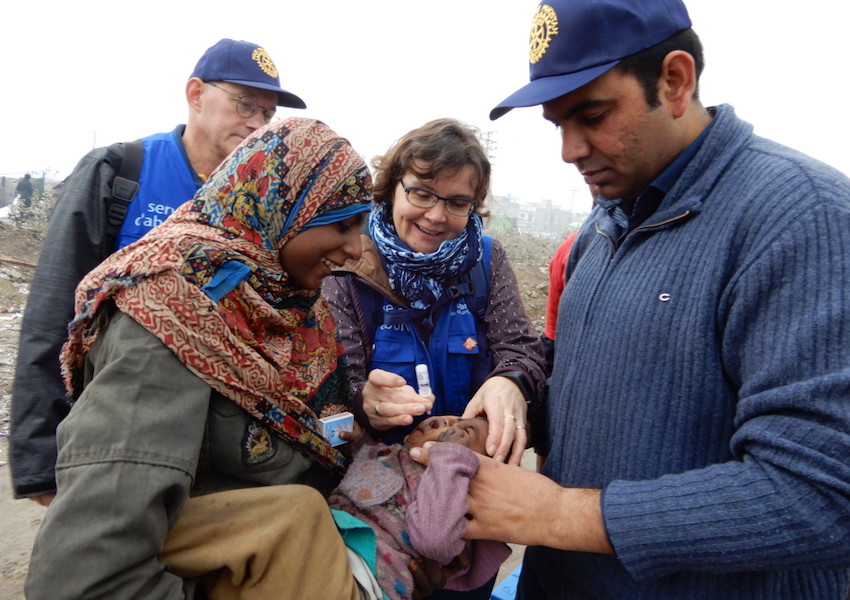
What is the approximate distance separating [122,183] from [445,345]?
172 centimetres

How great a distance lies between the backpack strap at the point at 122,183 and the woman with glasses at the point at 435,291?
1045 millimetres

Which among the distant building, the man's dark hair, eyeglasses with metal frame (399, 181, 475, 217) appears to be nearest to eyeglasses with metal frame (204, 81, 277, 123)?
eyeglasses with metal frame (399, 181, 475, 217)

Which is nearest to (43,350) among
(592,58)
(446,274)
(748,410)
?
(446,274)

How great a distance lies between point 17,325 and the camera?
26.6ft

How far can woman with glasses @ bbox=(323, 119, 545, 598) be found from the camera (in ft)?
7.63

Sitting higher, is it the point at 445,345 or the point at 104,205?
the point at 104,205

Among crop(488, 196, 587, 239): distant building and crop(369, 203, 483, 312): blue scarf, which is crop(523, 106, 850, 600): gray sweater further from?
crop(488, 196, 587, 239): distant building

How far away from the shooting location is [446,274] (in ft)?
7.89

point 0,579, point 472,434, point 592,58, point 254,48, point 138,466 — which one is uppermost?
point 254,48

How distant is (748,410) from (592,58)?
97cm

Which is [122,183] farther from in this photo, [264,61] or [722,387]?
[722,387]

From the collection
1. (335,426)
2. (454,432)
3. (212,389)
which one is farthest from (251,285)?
(454,432)

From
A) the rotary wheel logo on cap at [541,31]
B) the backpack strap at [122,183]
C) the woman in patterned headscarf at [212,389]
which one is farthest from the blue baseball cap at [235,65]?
the rotary wheel logo on cap at [541,31]

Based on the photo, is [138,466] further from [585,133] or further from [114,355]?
[585,133]
